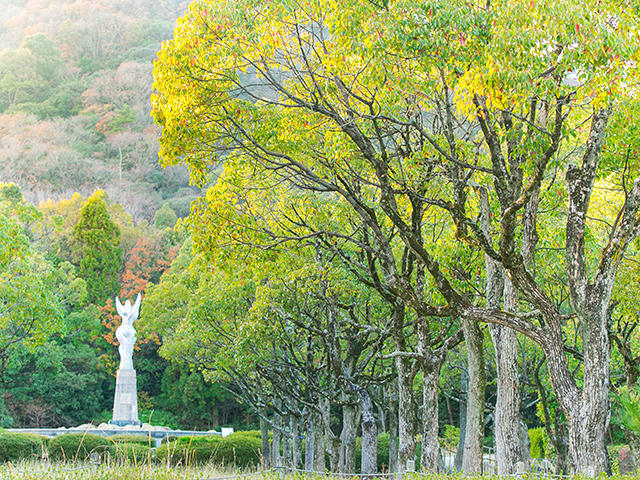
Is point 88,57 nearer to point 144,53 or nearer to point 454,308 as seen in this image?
point 144,53

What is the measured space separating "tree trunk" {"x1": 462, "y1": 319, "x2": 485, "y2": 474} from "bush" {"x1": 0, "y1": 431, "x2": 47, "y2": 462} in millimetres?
12953

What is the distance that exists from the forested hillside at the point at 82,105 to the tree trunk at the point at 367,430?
40.3 meters

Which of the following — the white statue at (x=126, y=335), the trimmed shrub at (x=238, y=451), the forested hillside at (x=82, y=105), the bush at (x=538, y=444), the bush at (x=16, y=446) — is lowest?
the bush at (x=538, y=444)

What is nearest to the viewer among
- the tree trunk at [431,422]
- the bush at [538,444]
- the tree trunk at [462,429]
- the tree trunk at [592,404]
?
the tree trunk at [592,404]

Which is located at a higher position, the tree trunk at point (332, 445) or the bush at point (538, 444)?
the tree trunk at point (332, 445)

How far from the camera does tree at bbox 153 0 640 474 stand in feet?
22.6

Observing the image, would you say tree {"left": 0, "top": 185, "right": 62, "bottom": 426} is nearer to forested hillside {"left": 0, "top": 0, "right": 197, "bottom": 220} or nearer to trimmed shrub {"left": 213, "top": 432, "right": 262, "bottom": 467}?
trimmed shrub {"left": 213, "top": 432, "right": 262, "bottom": 467}

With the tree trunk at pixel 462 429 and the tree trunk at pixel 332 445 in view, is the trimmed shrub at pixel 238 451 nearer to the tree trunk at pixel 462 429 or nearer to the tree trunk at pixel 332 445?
the tree trunk at pixel 332 445

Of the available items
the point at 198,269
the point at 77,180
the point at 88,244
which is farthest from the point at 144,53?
the point at 198,269

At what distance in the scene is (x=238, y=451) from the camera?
20516 mm

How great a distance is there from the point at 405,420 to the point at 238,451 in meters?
11.1

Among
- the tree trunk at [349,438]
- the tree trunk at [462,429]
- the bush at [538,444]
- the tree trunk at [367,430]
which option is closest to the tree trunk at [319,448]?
the tree trunk at [349,438]

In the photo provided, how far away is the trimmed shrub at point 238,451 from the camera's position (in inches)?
775

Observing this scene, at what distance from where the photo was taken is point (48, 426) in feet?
119
